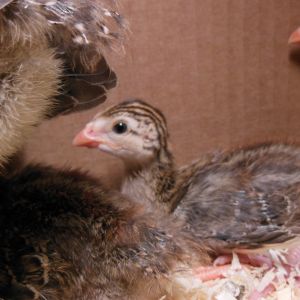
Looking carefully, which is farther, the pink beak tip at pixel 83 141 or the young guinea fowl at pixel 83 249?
the pink beak tip at pixel 83 141

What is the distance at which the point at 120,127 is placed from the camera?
4.60 feet

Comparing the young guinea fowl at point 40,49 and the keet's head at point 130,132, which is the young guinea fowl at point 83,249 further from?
the keet's head at point 130,132

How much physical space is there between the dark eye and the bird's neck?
104 millimetres

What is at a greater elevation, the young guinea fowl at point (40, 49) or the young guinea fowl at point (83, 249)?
the young guinea fowl at point (40, 49)

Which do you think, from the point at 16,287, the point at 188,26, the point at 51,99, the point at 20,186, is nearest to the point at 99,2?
the point at 51,99

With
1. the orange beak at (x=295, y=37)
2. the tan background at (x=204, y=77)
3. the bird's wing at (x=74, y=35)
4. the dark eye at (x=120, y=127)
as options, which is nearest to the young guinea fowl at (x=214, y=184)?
the dark eye at (x=120, y=127)

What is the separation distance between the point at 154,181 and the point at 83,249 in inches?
20.0

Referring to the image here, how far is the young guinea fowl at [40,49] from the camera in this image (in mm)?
836

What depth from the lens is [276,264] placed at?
129 cm

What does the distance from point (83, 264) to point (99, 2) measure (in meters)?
0.46

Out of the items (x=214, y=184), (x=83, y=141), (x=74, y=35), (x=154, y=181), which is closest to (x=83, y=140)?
(x=83, y=141)

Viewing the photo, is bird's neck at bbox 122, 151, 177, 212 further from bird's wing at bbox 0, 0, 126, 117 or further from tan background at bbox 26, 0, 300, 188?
bird's wing at bbox 0, 0, 126, 117

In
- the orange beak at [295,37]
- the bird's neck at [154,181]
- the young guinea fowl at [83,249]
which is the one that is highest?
→ the orange beak at [295,37]

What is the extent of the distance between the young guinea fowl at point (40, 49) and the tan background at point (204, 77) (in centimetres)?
50
